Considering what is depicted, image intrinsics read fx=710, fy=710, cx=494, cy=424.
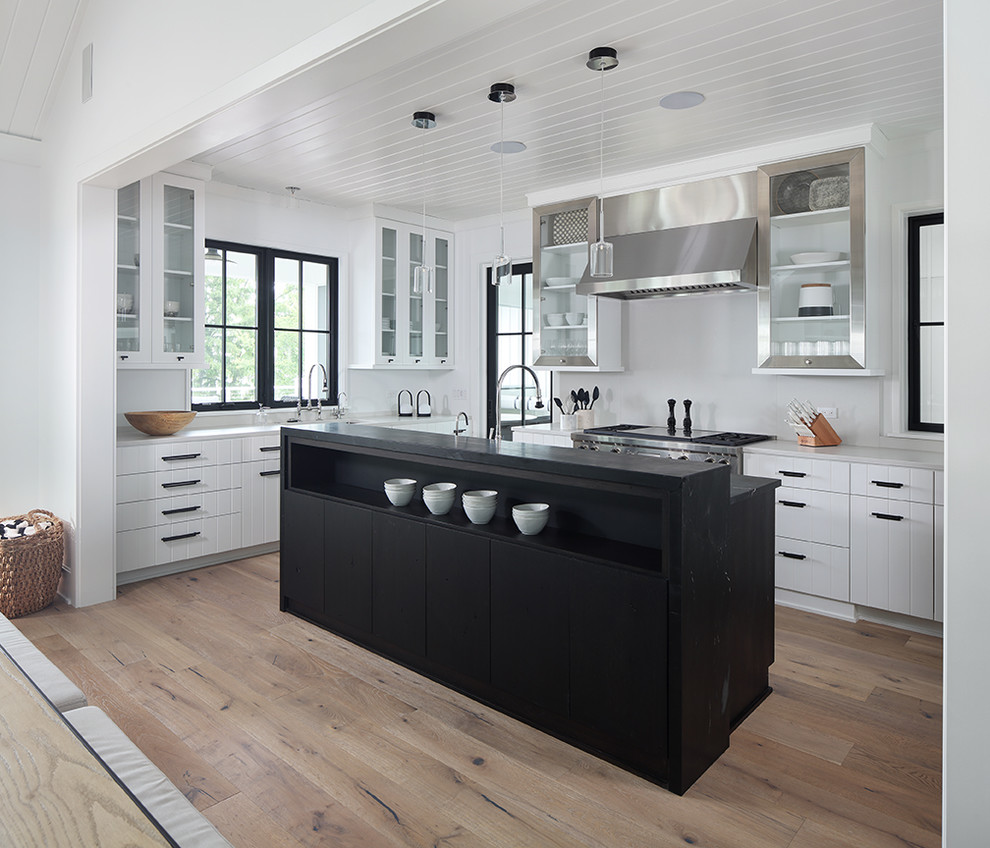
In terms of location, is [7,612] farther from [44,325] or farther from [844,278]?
[844,278]

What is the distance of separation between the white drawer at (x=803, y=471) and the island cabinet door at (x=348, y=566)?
7.31 feet

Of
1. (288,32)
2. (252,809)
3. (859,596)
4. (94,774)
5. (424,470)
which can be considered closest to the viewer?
(94,774)

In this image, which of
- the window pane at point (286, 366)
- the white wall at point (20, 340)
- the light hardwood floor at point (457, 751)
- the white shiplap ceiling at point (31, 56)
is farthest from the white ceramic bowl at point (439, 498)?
the white shiplap ceiling at point (31, 56)

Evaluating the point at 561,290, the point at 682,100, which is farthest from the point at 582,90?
the point at 561,290

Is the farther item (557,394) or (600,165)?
(557,394)

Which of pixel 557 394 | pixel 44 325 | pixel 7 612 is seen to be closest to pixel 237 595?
pixel 7 612

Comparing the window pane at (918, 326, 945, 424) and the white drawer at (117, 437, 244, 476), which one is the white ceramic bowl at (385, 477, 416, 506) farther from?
the window pane at (918, 326, 945, 424)

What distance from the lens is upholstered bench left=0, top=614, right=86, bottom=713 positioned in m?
1.75

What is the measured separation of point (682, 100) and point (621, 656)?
2.72m

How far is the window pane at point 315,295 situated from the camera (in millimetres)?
5887

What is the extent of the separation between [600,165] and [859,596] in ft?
9.93

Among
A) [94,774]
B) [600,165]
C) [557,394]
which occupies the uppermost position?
[600,165]

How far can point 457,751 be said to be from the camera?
252 centimetres

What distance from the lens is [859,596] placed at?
148 inches
